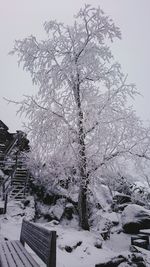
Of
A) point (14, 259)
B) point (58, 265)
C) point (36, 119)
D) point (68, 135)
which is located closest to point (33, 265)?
point (14, 259)

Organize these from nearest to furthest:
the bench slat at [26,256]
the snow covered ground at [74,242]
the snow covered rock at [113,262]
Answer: the bench slat at [26,256]
the snow covered rock at [113,262]
the snow covered ground at [74,242]

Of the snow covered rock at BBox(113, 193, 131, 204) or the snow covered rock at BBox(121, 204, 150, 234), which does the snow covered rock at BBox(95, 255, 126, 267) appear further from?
the snow covered rock at BBox(113, 193, 131, 204)

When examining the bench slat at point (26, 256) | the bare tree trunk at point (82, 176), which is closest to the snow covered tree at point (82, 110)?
the bare tree trunk at point (82, 176)

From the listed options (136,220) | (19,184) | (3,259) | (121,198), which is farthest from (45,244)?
(121,198)

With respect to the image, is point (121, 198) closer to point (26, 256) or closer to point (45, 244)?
point (26, 256)

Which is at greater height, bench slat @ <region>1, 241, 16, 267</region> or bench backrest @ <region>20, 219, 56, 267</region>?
bench backrest @ <region>20, 219, 56, 267</region>

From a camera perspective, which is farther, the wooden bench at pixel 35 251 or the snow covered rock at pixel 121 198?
the snow covered rock at pixel 121 198

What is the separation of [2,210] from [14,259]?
8029 millimetres

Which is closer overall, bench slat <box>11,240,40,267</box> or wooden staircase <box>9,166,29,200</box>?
bench slat <box>11,240,40,267</box>

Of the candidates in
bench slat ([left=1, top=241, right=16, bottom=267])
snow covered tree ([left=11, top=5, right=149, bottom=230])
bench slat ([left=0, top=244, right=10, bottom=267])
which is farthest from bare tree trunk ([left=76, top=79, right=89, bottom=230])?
bench slat ([left=0, top=244, right=10, bottom=267])

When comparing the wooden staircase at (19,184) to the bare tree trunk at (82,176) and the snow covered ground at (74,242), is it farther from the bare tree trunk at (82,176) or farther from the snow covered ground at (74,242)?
the bare tree trunk at (82,176)

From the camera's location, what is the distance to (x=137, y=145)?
1155 centimetres

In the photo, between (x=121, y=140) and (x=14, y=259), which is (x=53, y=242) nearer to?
(x=14, y=259)

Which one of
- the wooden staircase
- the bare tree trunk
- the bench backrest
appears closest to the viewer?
the bench backrest
